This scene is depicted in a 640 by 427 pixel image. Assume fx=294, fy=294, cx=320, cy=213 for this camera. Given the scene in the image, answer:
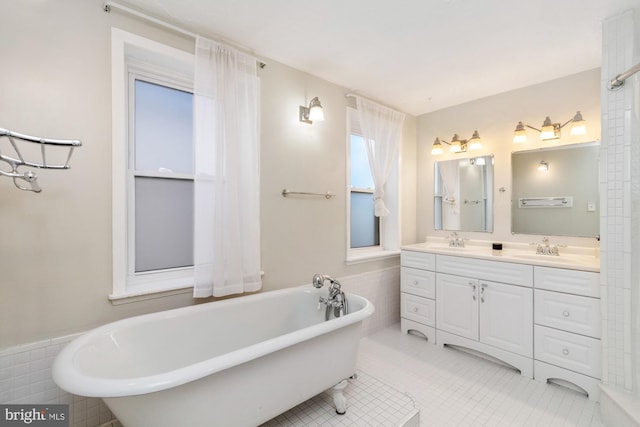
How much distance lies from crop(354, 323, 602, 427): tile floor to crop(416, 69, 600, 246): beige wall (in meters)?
1.20

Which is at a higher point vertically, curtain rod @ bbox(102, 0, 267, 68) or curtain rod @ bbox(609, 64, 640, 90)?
curtain rod @ bbox(102, 0, 267, 68)

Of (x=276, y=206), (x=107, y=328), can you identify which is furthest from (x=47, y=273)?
(x=276, y=206)

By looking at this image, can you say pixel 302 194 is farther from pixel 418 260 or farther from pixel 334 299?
pixel 418 260

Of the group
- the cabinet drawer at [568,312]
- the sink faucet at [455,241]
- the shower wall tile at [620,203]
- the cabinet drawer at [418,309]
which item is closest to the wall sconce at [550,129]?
the shower wall tile at [620,203]

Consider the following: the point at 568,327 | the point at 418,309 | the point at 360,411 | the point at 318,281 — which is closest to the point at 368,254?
the point at 418,309

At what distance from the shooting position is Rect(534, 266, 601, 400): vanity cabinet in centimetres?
191

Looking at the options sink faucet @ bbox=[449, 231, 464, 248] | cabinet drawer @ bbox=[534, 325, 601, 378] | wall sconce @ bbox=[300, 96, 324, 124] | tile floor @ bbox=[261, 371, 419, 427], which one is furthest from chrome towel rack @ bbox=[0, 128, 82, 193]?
sink faucet @ bbox=[449, 231, 464, 248]

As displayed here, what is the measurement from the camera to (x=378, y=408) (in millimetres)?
1807

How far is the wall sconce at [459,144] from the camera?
2.89m

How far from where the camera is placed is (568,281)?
6.60 feet

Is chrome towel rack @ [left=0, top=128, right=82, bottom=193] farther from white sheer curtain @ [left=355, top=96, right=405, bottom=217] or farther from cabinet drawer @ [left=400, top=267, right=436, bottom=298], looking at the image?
cabinet drawer @ [left=400, top=267, right=436, bottom=298]

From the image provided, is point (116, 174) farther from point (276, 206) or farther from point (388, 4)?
point (388, 4)

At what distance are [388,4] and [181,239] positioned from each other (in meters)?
2.00

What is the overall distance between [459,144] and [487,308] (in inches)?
63.8
